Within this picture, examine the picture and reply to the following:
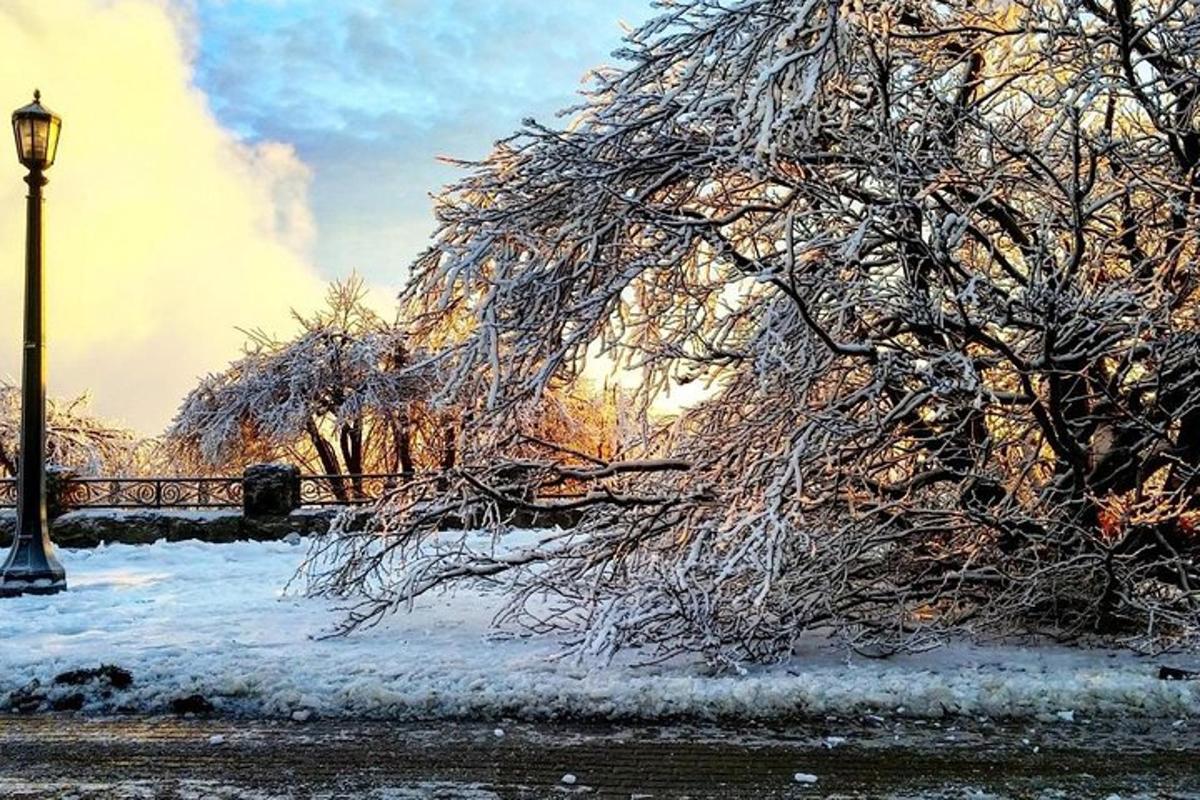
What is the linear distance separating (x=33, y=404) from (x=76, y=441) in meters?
20.2

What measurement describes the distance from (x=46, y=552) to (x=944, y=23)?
9.02 meters

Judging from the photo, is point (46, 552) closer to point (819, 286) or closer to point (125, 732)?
point (125, 732)

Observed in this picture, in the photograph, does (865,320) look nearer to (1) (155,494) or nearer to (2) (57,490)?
(2) (57,490)

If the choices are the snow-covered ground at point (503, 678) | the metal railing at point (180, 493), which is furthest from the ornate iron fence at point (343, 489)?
the snow-covered ground at point (503, 678)

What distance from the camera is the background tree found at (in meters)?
27.4

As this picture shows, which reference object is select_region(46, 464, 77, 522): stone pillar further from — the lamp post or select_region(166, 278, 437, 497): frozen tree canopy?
select_region(166, 278, 437, 497): frozen tree canopy

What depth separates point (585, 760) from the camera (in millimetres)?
4609

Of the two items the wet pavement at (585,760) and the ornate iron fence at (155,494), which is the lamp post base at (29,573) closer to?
the wet pavement at (585,760)

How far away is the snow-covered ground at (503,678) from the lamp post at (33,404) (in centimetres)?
199

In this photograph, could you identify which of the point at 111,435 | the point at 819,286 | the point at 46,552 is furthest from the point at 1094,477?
the point at 111,435

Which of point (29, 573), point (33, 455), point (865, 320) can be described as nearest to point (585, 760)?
point (865, 320)

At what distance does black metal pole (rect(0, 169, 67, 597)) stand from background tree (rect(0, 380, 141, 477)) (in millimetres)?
18445

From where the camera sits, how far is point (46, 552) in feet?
32.4

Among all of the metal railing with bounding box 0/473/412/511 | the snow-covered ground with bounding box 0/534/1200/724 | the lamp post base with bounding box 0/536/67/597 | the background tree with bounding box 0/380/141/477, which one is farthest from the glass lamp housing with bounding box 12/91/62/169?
the background tree with bounding box 0/380/141/477
